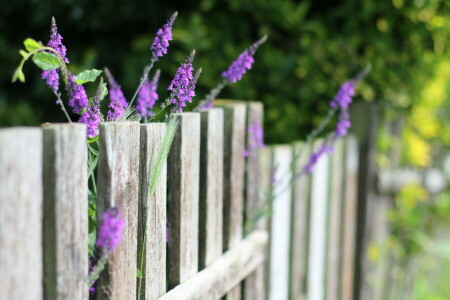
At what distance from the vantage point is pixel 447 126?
3.85 metres

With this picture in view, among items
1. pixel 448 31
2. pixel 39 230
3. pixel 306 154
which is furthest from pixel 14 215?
pixel 448 31

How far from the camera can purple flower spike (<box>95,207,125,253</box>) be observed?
44.9 inches

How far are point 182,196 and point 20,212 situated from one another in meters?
0.65

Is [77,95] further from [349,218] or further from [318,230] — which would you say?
[349,218]

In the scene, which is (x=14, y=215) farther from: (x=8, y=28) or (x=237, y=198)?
(x=8, y=28)

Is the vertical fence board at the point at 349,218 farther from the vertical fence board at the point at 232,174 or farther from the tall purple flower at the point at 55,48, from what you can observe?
the tall purple flower at the point at 55,48

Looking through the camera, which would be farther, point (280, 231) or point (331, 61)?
point (331, 61)

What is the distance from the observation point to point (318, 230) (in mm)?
2979

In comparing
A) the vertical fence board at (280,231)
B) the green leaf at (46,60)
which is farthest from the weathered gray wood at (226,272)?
the green leaf at (46,60)

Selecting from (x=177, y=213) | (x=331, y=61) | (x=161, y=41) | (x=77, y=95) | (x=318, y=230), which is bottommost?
(x=318, y=230)

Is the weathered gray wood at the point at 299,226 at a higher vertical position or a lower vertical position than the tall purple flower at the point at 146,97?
lower

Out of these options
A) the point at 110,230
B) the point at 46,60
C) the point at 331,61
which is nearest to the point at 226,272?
the point at 110,230

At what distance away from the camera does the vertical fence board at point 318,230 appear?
287 centimetres

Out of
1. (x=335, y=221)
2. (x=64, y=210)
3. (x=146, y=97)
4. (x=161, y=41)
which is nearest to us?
(x=64, y=210)
